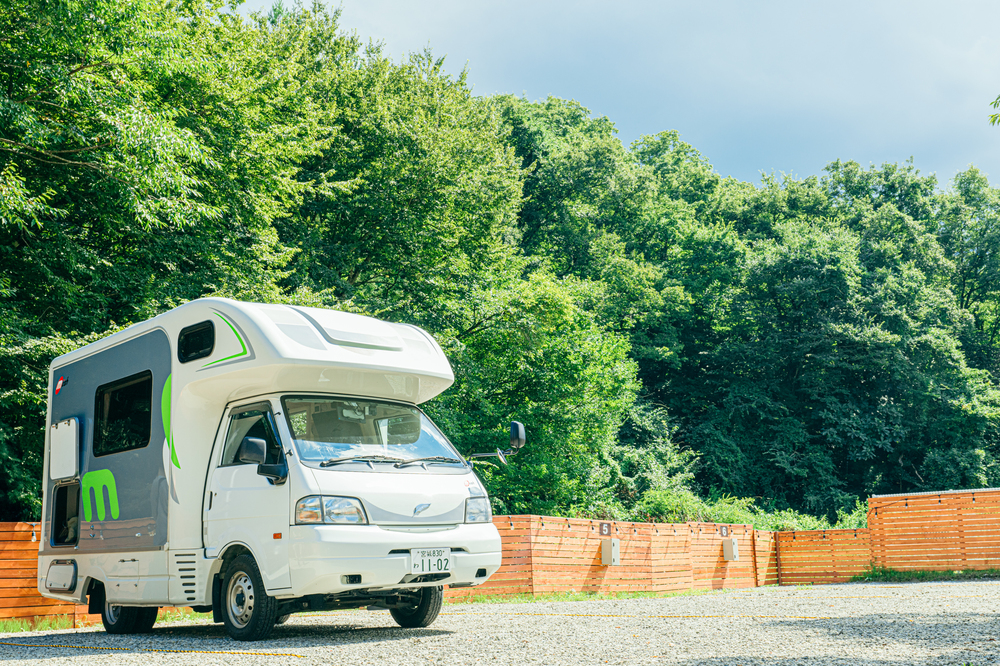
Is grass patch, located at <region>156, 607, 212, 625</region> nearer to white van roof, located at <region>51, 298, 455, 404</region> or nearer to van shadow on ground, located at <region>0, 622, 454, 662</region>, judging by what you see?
van shadow on ground, located at <region>0, 622, 454, 662</region>

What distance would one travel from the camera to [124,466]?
354 inches

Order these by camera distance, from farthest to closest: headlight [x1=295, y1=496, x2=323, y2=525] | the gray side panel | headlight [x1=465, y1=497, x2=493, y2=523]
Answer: the gray side panel → headlight [x1=465, y1=497, x2=493, y2=523] → headlight [x1=295, y1=496, x2=323, y2=525]

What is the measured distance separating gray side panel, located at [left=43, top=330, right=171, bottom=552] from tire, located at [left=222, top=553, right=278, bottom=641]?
0.99 metres

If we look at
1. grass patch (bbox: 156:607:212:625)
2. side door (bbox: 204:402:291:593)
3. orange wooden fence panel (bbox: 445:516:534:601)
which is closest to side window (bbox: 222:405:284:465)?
side door (bbox: 204:402:291:593)

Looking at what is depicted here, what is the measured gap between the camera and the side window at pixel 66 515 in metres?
9.68

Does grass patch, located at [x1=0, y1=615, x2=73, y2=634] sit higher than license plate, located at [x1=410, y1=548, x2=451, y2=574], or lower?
lower

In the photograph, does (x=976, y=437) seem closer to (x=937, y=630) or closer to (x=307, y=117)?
(x=307, y=117)

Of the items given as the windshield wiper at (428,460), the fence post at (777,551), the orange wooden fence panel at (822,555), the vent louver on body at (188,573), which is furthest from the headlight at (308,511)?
the fence post at (777,551)

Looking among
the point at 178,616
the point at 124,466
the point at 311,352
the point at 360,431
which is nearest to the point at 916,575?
the point at 178,616

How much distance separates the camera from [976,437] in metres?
42.3

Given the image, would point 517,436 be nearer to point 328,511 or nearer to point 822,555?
point 328,511

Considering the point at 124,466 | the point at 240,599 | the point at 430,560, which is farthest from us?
the point at 124,466

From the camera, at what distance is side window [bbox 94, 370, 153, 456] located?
8.84 m

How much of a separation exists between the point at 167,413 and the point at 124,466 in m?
1.01
